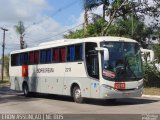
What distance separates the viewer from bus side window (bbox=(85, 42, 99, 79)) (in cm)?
2098

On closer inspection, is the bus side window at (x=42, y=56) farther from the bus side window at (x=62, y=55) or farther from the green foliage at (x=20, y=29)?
the green foliage at (x=20, y=29)

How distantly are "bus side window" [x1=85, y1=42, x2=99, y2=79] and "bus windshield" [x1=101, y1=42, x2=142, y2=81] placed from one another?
51cm

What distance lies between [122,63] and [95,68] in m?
1.26

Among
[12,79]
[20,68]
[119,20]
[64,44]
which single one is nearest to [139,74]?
[64,44]

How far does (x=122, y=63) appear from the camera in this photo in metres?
20.8

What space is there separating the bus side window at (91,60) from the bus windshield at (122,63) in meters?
0.51

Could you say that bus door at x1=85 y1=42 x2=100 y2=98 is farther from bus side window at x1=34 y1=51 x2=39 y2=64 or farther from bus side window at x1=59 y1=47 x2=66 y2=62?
bus side window at x1=34 y1=51 x2=39 y2=64

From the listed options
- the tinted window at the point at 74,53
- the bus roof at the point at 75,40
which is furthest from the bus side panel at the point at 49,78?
the bus roof at the point at 75,40

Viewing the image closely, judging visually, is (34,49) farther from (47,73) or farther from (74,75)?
(74,75)

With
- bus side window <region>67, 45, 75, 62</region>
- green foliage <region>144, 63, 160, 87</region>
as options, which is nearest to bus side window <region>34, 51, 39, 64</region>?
bus side window <region>67, 45, 75, 62</region>

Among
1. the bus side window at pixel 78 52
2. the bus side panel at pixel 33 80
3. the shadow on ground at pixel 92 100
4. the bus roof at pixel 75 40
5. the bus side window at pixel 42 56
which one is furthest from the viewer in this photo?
the bus side panel at pixel 33 80

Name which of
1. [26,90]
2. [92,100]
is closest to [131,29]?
[26,90]

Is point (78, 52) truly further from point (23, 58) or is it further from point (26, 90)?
point (26, 90)

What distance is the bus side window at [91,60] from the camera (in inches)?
826
